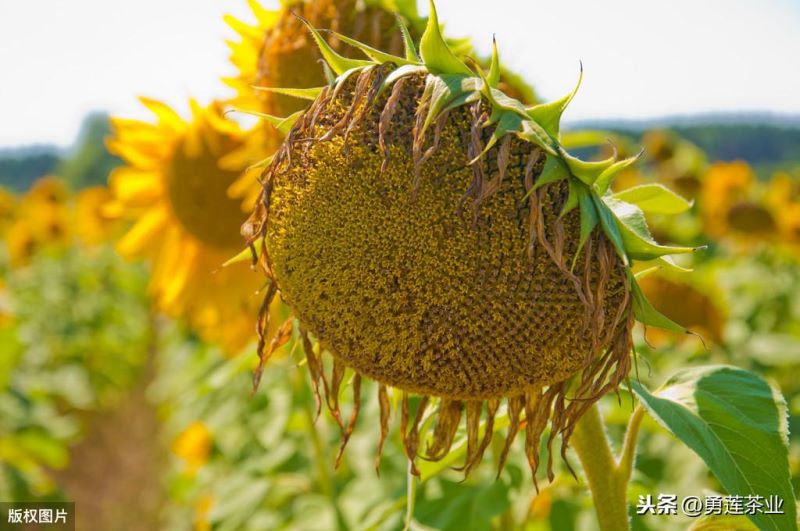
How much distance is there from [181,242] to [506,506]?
1.78 metres

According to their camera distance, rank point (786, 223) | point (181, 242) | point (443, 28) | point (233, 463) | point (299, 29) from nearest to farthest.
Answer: point (443, 28), point (299, 29), point (181, 242), point (233, 463), point (786, 223)

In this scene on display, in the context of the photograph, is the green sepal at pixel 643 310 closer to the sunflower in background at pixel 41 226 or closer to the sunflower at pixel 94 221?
the sunflower at pixel 94 221

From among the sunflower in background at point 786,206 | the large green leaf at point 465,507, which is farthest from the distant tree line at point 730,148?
the large green leaf at point 465,507

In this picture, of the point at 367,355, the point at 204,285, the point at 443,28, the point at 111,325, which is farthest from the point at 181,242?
the point at 111,325

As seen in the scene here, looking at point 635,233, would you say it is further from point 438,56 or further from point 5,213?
point 5,213

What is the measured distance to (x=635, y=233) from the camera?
1.05 m

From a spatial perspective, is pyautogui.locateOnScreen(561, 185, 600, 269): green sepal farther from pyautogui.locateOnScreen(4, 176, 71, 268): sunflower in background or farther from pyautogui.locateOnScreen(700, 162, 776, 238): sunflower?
pyautogui.locateOnScreen(4, 176, 71, 268): sunflower in background

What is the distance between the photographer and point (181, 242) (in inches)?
118

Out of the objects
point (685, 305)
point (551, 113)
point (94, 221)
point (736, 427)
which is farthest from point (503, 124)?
point (94, 221)

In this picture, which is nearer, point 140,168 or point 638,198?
point 638,198

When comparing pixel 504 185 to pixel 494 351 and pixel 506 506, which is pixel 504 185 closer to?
pixel 494 351

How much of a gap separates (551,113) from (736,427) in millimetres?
540

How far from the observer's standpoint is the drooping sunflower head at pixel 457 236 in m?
1.04

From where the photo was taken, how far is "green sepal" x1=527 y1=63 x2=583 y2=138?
3.41 feet
